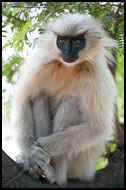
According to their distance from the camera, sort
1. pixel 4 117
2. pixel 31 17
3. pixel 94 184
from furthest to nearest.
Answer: pixel 4 117 → pixel 94 184 → pixel 31 17

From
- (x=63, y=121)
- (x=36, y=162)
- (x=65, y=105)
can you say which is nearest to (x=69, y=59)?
(x=65, y=105)

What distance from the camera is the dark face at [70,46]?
4.07m

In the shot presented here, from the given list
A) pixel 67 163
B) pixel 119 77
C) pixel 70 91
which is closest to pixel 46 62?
pixel 70 91

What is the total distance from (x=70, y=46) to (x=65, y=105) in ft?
2.77

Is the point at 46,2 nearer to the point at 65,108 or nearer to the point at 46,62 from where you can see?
the point at 46,62

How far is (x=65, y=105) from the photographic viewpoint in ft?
13.6

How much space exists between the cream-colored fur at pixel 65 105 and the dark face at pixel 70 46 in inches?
3.1

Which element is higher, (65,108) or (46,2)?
(46,2)

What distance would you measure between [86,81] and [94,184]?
151cm

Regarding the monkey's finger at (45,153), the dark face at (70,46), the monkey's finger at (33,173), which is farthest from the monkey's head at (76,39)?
the monkey's finger at (33,173)

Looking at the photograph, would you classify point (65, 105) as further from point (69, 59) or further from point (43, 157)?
point (43, 157)

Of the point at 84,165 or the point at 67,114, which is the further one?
the point at 84,165

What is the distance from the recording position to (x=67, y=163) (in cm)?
405

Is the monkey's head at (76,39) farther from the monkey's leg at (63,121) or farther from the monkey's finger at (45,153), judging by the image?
the monkey's finger at (45,153)
